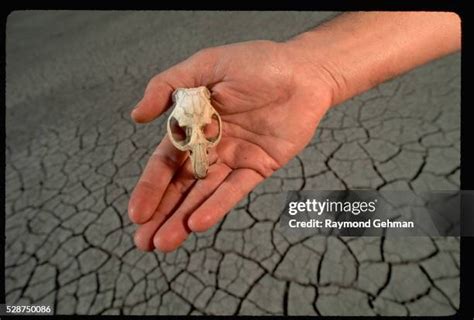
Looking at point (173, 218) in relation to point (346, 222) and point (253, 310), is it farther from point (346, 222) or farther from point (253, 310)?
point (346, 222)

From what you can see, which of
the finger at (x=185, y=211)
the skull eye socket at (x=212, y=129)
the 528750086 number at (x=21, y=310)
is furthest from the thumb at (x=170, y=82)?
the 528750086 number at (x=21, y=310)

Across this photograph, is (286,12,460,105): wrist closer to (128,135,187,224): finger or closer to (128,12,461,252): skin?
(128,12,461,252): skin

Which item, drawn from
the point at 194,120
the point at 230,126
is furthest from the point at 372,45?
the point at 194,120

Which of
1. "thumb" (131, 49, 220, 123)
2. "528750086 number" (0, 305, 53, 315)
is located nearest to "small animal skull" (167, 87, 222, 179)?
"thumb" (131, 49, 220, 123)

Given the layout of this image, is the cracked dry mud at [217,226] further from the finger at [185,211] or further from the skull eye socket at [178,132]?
the skull eye socket at [178,132]

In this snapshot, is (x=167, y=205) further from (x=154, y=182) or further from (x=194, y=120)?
(x=194, y=120)
